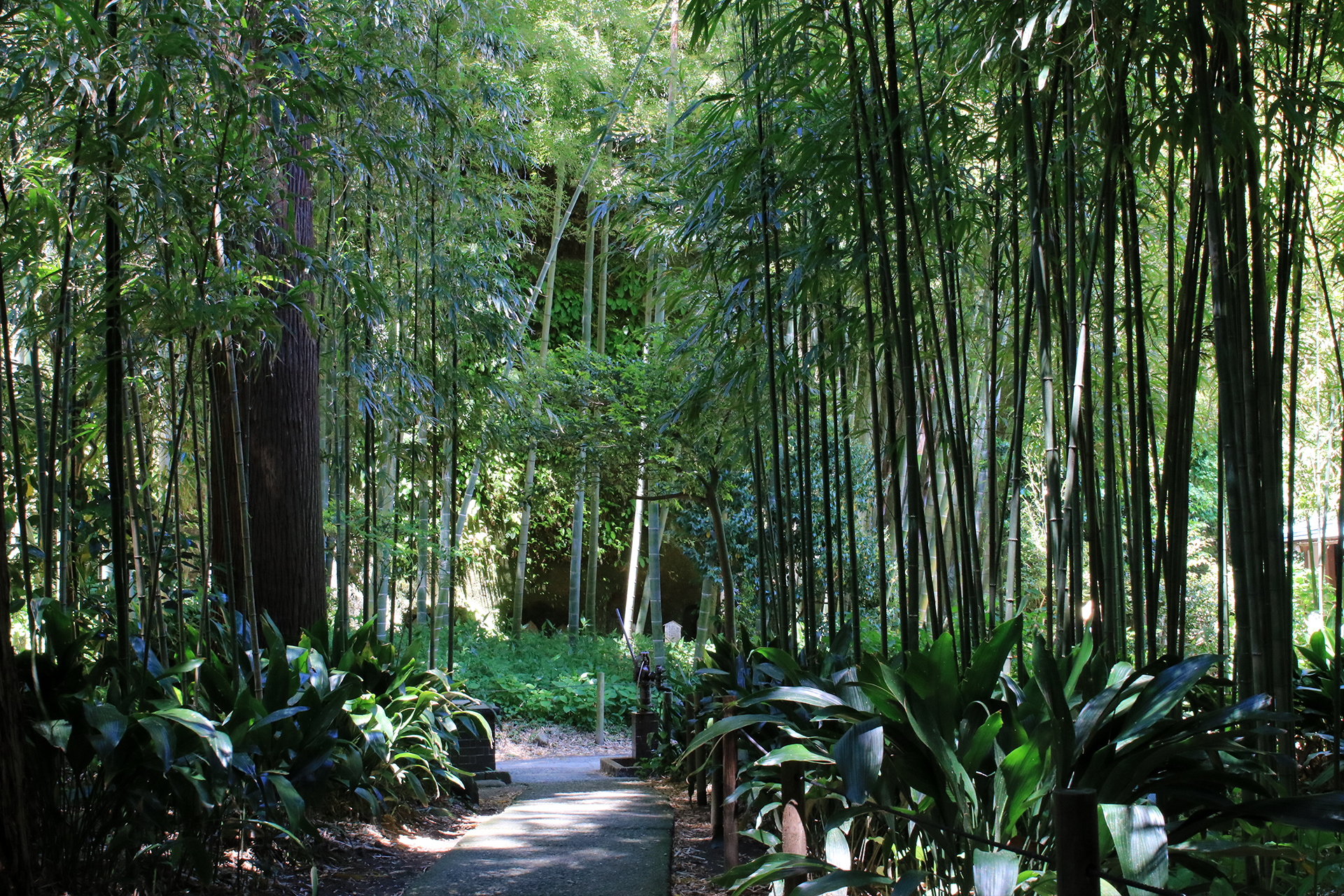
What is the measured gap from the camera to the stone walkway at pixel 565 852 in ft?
8.40

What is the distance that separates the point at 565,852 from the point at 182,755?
45.7 inches

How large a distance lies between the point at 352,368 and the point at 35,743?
234 cm

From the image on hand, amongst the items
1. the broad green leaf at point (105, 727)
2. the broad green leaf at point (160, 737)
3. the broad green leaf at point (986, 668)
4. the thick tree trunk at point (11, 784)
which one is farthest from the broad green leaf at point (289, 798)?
the broad green leaf at point (986, 668)

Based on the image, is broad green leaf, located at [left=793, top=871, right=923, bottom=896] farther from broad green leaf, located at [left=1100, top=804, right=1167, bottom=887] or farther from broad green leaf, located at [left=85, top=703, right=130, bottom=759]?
broad green leaf, located at [left=85, top=703, right=130, bottom=759]

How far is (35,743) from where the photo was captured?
2.10 m

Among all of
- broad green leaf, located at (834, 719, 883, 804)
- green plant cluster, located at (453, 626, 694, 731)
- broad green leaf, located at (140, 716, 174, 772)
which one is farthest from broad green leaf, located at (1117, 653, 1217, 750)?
green plant cluster, located at (453, 626, 694, 731)

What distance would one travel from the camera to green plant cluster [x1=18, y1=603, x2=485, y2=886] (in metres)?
2.14

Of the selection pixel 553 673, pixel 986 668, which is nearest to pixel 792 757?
pixel 986 668

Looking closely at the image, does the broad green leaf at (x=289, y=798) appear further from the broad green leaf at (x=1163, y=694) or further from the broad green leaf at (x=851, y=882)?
the broad green leaf at (x=1163, y=694)

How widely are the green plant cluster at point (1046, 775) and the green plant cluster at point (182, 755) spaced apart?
1163 millimetres

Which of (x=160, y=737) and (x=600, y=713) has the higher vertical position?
(x=160, y=737)

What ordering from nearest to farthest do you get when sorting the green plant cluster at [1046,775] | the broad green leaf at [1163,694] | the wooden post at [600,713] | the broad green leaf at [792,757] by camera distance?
the green plant cluster at [1046,775] → the broad green leaf at [1163,694] → the broad green leaf at [792,757] → the wooden post at [600,713]

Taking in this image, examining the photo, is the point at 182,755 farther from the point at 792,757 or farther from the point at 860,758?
the point at 860,758

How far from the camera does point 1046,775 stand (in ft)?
5.25
